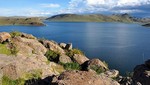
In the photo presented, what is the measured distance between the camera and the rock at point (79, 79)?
677 inches

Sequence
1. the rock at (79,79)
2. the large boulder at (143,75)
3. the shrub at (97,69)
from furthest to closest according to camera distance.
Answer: the shrub at (97,69), the large boulder at (143,75), the rock at (79,79)

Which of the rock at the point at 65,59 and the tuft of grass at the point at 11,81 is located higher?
the tuft of grass at the point at 11,81

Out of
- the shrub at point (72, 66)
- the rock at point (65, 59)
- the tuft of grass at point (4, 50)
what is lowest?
the shrub at point (72, 66)

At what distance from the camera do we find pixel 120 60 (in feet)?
286

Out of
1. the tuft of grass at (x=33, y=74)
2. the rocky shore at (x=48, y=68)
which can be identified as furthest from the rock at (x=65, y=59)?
the tuft of grass at (x=33, y=74)

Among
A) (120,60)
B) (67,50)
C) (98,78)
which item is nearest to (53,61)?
(67,50)

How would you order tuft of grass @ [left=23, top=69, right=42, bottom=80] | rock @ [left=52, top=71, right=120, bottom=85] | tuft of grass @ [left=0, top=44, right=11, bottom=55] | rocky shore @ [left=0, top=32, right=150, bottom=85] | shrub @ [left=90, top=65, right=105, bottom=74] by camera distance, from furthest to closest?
1. shrub @ [left=90, top=65, right=105, bottom=74]
2. tuft of grass @ [left=0, top=44, right=11, bottom=55]
3. tuft of grass @ [left=23, top=69, right=42, bottom=80]
4. rocky shore @ [left=0, top=32, right=150, bottom=85]
5. rock @ [left=52, top=71, right=120, bottom=85]

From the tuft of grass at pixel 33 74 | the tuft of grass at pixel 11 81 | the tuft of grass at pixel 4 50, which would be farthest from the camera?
the tuft of grass at pixel 4 50

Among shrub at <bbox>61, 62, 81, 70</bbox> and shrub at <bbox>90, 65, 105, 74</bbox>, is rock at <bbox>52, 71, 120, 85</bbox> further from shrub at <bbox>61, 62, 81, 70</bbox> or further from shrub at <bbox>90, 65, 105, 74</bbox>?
shrub at <bbox>90, 65, 105, 74</bbox>

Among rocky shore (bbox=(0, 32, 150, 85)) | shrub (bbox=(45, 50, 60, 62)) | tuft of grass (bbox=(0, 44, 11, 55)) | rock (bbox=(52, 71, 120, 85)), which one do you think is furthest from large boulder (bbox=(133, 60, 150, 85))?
tuft of grass (bbox=(0, 44, 11, 55))

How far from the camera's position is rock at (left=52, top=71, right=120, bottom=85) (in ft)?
56.4

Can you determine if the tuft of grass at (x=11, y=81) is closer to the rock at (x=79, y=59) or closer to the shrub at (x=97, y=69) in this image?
the shrub at (x=97, y=69)

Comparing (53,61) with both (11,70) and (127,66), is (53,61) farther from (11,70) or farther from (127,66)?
(127,66)

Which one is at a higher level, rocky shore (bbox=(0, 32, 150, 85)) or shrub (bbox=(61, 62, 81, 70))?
rocky shore (bbox=(0, 32, 150, 85))
